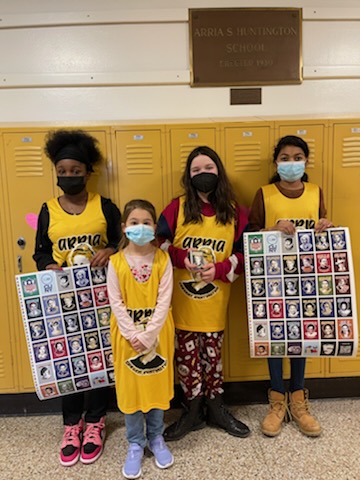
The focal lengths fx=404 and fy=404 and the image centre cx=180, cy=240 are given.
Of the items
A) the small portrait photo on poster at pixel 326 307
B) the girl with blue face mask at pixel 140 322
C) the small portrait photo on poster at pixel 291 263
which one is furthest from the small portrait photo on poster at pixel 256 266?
the girl with blue face mask at pixel 140 322

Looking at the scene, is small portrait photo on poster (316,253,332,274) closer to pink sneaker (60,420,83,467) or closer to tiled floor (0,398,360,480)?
tiled floor (0,398,360,480)

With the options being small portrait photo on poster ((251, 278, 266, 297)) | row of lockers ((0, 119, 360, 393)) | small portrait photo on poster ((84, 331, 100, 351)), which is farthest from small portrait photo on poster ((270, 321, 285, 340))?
small portrait photo on poster ((84, 331, 100, 351))

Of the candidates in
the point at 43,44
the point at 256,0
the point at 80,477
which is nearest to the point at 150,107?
the point at 43,44

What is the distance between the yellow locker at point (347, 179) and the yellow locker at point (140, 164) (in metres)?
1.11

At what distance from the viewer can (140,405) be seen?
2.05 m

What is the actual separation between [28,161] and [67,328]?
1066 millimetres

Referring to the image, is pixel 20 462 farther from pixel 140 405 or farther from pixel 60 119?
pixel 60 119

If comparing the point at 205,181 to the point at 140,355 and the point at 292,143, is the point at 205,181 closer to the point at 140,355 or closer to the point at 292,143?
the point at 292,143

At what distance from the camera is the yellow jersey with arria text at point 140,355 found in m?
2.01

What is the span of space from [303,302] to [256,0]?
1.98 m

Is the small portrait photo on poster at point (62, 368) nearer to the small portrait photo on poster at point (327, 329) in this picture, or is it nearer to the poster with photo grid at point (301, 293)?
the poster with photo grid at point (301, 293)

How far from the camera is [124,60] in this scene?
2662 mm

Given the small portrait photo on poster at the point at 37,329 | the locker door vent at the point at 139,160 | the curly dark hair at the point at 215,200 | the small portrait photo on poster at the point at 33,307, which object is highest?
the locker door vent at the point at 139,160

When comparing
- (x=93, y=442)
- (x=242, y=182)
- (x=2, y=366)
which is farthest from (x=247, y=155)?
(x=2, y=366)
